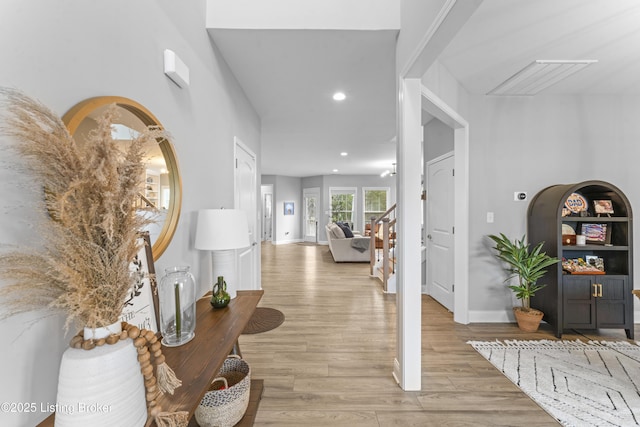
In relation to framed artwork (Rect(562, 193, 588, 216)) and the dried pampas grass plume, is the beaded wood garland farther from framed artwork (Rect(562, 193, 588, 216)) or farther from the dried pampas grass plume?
framed artwork (Rect(562, 193, 588, 216))

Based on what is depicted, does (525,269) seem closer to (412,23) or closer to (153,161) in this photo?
(412,23)

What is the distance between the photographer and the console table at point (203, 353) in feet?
2.68

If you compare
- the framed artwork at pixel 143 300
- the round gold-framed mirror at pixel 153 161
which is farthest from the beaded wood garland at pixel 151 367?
the round gold-framed mirror at pixel 153 161

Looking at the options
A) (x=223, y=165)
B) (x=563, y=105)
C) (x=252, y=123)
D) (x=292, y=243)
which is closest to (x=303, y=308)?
(x=223, y=165)

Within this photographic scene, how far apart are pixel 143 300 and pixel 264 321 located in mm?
2221

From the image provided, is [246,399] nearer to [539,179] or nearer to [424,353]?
[424,353]

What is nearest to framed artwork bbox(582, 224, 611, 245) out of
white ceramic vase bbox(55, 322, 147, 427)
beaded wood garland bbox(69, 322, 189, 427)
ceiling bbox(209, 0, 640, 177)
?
ceiling bbox(209, 0, 640, 177)

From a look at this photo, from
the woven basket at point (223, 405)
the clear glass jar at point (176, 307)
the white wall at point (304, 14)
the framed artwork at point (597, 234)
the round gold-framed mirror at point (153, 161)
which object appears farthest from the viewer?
the framed artwork at point (597, 234)

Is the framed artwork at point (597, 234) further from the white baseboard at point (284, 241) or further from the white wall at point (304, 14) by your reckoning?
the white baseboard at point (284, 241)

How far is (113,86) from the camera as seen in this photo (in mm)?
1078

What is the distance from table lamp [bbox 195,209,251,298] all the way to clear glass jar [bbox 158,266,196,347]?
378 millimetres

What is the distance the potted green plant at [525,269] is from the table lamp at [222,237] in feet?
9.14

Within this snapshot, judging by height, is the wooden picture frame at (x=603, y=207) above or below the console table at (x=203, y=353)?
above

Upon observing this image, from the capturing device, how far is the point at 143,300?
43.4 inches
